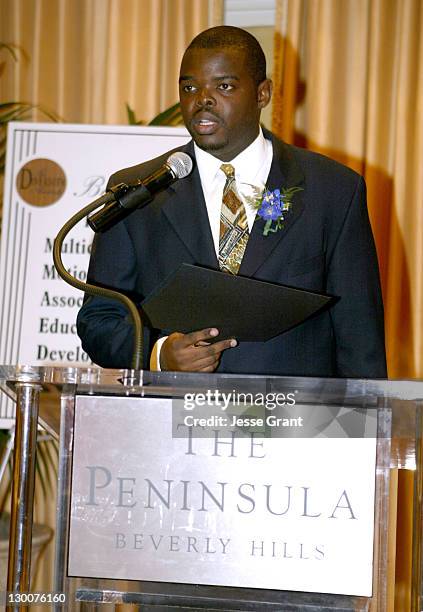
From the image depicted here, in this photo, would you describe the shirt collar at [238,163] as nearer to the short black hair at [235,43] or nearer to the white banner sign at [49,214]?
the short black hair at [235,43]

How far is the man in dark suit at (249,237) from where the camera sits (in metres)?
1.99

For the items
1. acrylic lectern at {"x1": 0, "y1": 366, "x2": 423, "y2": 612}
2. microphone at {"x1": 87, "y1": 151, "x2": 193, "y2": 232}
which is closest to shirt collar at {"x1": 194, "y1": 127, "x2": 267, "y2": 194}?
microphone at {"x1": 87, "y1": 151, "x2": 193, "y2": 232}

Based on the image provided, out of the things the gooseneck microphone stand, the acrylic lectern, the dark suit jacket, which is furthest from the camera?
the dark suit jacket

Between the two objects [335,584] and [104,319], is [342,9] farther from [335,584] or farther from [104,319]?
[335,584]

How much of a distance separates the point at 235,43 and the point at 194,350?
29.5 inches

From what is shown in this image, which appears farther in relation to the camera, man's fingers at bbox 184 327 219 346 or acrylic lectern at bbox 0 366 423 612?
man's fingers at bbox 184 327 219 346

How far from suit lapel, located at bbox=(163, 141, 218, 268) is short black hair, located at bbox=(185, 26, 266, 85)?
0.88ft

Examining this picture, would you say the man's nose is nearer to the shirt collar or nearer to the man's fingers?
the shirt collar

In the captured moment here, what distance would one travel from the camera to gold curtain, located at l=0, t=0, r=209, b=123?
163 inches

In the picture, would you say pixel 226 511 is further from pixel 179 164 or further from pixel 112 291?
pixel 179 164

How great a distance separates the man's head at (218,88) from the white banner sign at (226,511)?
85 cm

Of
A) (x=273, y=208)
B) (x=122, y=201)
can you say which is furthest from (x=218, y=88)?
(x=122, y=201)

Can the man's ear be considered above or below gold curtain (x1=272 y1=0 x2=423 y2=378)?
below

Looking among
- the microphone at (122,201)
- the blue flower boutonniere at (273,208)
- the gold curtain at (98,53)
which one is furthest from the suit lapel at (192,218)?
the gold curtain at (98,53)
